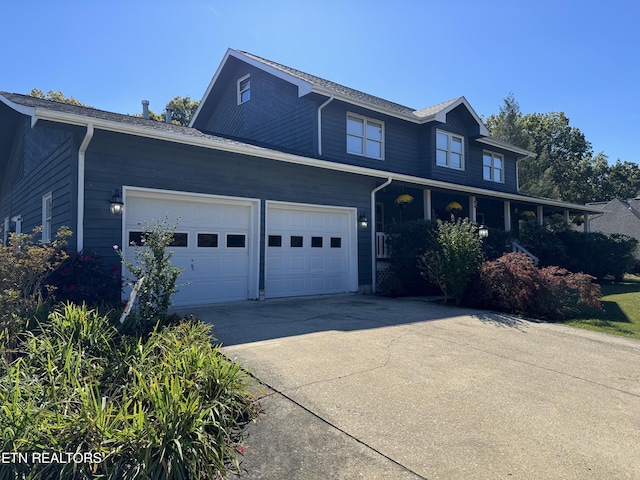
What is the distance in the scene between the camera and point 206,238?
8797 millimetres

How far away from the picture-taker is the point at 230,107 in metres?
15.7

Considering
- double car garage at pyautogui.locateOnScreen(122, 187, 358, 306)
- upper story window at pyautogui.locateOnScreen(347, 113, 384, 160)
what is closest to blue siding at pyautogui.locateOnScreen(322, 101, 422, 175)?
upper story window at pyautogui.locateOnScreen(347, 113, 384, 160)

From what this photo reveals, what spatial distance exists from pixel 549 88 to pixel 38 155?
1989 cm

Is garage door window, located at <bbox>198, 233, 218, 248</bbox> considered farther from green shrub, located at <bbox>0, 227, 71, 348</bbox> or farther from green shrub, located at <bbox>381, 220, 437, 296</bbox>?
green shrub, located at <bbox>381, 220, 437, 296</bbox>

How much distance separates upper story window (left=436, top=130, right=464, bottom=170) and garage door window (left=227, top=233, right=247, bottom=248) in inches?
367

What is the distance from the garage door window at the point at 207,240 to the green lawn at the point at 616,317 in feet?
24.9

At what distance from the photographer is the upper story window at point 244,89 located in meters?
14.5

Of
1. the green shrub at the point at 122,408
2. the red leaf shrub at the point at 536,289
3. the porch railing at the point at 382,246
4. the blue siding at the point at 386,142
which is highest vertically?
the blue siding at the point at 386,142

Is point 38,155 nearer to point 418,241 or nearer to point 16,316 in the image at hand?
point 16,316

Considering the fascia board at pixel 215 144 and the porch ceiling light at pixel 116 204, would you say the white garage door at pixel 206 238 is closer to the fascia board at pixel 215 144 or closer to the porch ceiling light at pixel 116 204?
the porch ceiling light at pixel 116 204

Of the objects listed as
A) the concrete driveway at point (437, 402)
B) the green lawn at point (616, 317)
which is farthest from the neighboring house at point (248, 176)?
the green lawn at point (616, 317)

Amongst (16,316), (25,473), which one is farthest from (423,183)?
(25,473)

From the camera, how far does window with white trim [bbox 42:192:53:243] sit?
9008 millimetres

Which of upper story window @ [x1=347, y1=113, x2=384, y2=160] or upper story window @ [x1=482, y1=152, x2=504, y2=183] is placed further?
upper story window @ [x1=482, y1=152, x2=504, y2=183]
